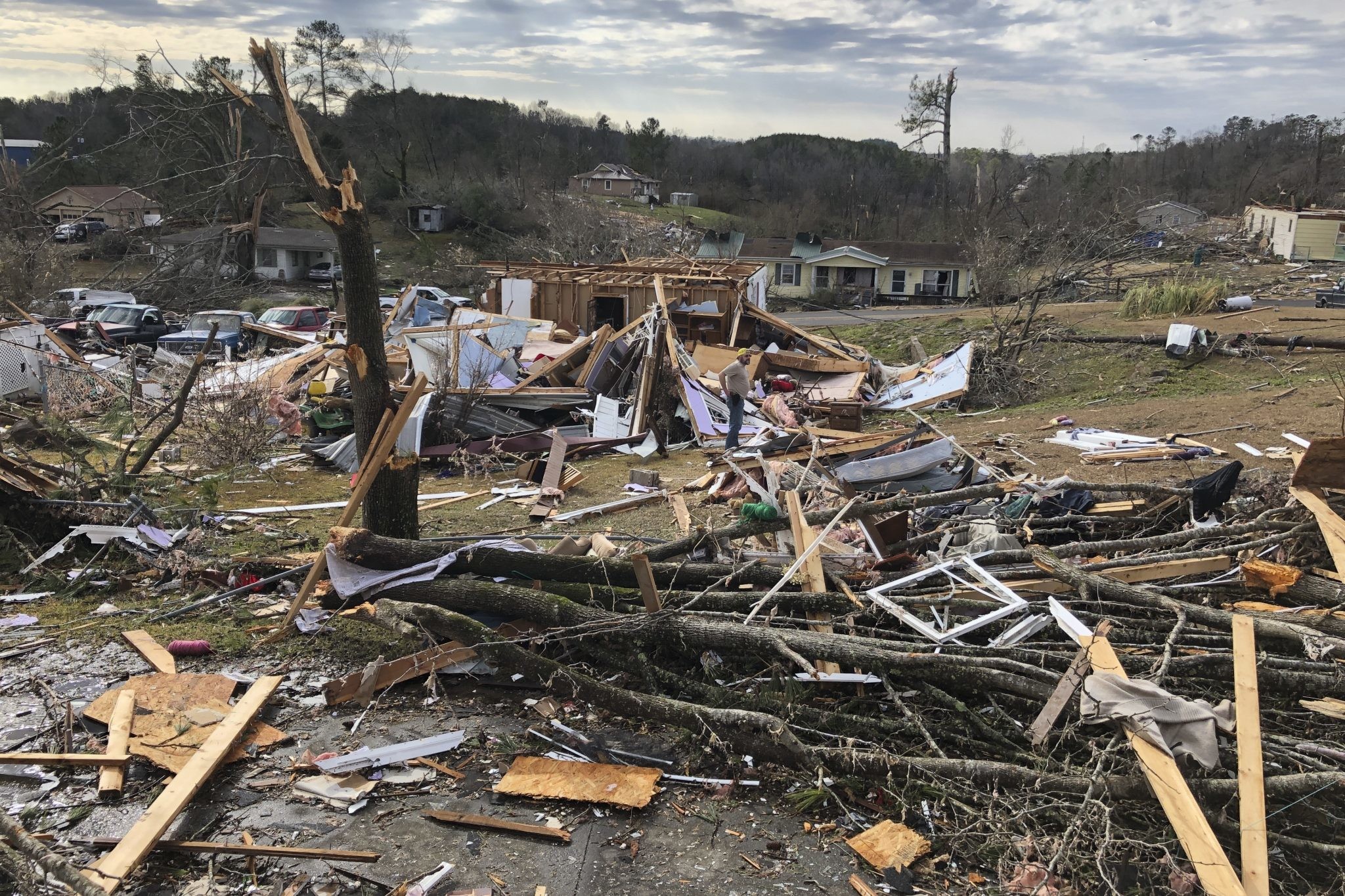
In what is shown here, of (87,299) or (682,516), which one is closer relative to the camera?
(682,516)

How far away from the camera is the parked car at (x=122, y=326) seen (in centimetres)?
1794

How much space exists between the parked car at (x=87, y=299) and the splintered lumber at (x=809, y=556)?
20.7 m

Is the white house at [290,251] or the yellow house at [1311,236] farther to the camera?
the white house at [290,251]

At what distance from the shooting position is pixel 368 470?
5453mm

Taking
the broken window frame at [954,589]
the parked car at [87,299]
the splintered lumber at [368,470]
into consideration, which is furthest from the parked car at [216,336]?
the broken window frame at [954,589]

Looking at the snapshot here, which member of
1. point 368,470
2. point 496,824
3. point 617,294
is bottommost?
point 496,824

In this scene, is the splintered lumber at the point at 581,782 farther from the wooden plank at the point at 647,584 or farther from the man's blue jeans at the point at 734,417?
the man's blue jeans at the point at 734,417

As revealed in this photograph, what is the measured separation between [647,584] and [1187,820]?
8.76ft

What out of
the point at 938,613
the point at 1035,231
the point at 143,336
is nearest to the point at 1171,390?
the point at 1035,231

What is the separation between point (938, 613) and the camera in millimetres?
4801

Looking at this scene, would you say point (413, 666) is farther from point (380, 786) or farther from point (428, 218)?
point (428, 218)

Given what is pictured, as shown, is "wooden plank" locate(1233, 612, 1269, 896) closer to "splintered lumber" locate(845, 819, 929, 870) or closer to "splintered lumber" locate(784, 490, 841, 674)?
"splintered lumber" locate(845, 819, 929, 870)

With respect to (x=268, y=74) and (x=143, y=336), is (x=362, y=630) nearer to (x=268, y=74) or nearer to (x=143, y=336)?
(x=268, y=74)

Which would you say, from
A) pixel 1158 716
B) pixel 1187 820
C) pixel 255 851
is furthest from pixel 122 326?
pixel 1187 820
